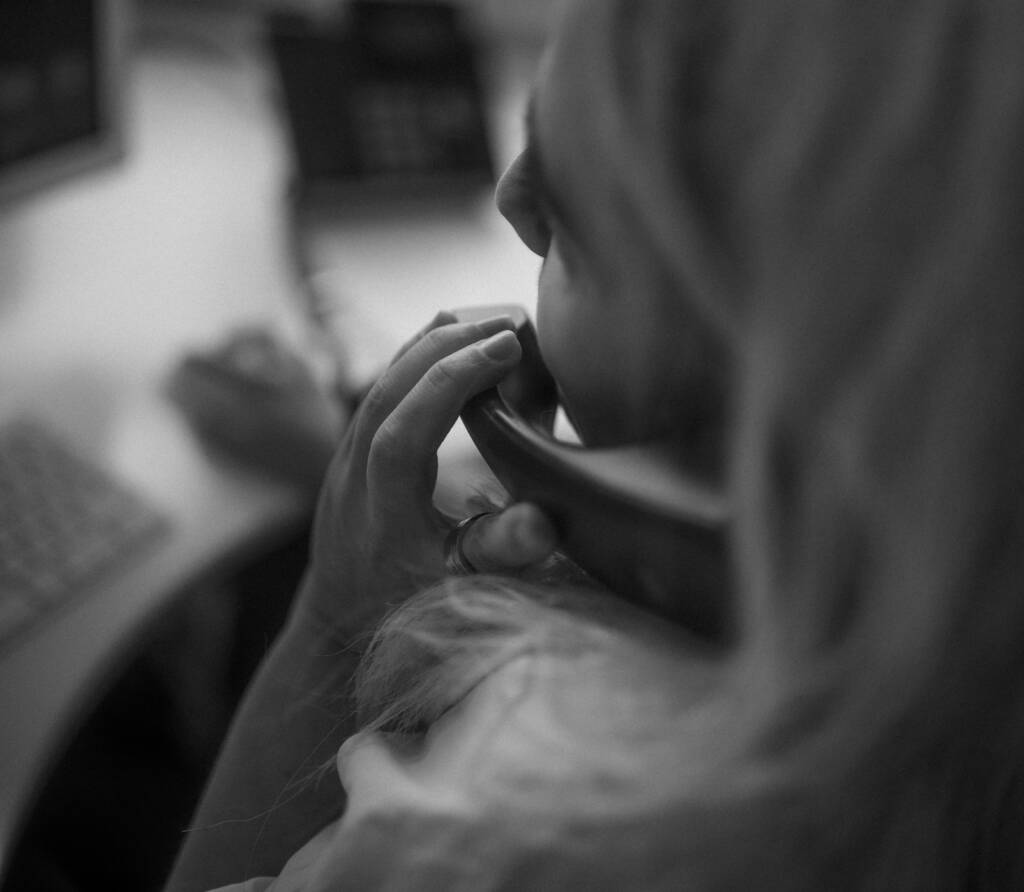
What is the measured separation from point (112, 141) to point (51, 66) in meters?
0.12

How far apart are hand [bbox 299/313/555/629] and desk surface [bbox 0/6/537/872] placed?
18cm

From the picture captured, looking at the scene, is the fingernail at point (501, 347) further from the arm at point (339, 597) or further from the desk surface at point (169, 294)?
the desk surface at point (169, 294)

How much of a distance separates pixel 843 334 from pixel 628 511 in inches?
4.9

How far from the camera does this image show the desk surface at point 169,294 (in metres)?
0.64

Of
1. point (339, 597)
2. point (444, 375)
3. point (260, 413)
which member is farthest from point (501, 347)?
point (260, 413)

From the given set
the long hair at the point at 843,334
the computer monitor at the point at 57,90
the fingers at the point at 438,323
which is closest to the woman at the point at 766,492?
the long hair at the point at 843,334

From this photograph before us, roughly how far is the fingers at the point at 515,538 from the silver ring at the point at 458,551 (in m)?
0.02

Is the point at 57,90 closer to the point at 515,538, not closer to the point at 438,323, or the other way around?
the point at 438,323

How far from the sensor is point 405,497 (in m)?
0.51

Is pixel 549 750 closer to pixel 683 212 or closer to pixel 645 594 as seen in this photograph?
pixel 645 594

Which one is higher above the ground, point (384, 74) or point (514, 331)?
point (384, 74)

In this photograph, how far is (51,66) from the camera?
88cm

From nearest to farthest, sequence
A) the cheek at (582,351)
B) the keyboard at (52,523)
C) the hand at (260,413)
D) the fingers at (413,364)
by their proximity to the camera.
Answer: the cheek at (582,351) < the fingers at (413,364) < the keyboard at (52,523) < the hand at (260,413)

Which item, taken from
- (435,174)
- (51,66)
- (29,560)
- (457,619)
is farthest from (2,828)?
(435,174)
